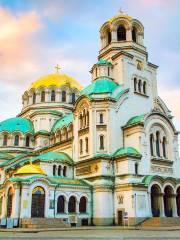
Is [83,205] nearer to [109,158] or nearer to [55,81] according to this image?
[109,158]

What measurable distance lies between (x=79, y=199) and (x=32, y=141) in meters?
19.6

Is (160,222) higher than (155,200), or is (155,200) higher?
(155,200)

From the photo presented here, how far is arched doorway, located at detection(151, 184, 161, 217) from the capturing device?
35969 millimetres

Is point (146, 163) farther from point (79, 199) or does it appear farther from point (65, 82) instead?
point (65, 82)

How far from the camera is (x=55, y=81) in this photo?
57125 millimetres

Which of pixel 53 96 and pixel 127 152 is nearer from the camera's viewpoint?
pixel 127 152

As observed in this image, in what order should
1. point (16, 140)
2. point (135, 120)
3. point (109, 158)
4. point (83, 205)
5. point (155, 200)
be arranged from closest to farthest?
point (83, 205), point (109, 158), point (155, 200), point (135, 120), point (16, 140)

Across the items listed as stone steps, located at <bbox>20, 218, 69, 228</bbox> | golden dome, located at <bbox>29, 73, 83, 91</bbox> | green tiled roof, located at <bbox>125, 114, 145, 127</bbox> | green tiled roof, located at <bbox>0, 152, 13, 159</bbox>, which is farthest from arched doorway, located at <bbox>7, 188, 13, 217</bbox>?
golden dome, located at <bbox>29, 73, 83, 91</bbox>

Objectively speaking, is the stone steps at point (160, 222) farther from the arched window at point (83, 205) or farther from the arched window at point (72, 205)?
the arched window at point (72, 205)

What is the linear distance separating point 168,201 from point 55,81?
30209 mm

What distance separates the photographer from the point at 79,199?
115 ft

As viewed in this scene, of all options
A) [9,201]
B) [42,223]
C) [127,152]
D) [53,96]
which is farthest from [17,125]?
[42,223]

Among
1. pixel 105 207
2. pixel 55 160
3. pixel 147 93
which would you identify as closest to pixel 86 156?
pixel 55 160

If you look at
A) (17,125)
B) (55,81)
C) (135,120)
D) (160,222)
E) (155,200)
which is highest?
(55,81)
